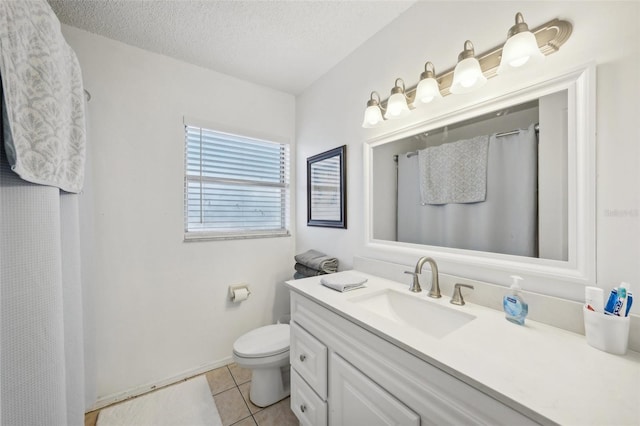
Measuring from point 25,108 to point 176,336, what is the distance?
5.17 ft

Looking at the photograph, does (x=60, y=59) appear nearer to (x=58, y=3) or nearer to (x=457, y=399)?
(x=58, y=3)

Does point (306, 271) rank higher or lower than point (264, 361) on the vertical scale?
higher

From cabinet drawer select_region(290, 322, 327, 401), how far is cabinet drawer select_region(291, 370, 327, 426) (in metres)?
0.03

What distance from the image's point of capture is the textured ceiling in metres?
1.31

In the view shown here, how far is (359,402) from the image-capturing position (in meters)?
0.90

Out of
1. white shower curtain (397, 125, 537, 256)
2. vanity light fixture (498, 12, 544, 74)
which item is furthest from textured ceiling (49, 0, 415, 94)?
white shower curtain (397, 125, 537, 256)

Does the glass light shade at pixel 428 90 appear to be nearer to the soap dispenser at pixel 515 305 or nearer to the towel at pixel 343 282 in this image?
the soap dispenser at pixel 515 305

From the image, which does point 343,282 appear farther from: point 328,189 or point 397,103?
point 397,103

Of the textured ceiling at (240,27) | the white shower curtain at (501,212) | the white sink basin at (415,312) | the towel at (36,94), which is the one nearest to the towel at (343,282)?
the white sink basin at (415,312)

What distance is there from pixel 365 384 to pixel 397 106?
4.12 feet

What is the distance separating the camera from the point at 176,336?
1.77 metres

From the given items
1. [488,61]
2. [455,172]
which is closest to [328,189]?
[455,172]

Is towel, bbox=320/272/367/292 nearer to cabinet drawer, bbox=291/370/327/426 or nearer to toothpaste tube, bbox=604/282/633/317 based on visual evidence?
cabinet drawer, bbox=291/370/327/426

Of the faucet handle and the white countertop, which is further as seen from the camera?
the faucet handle
